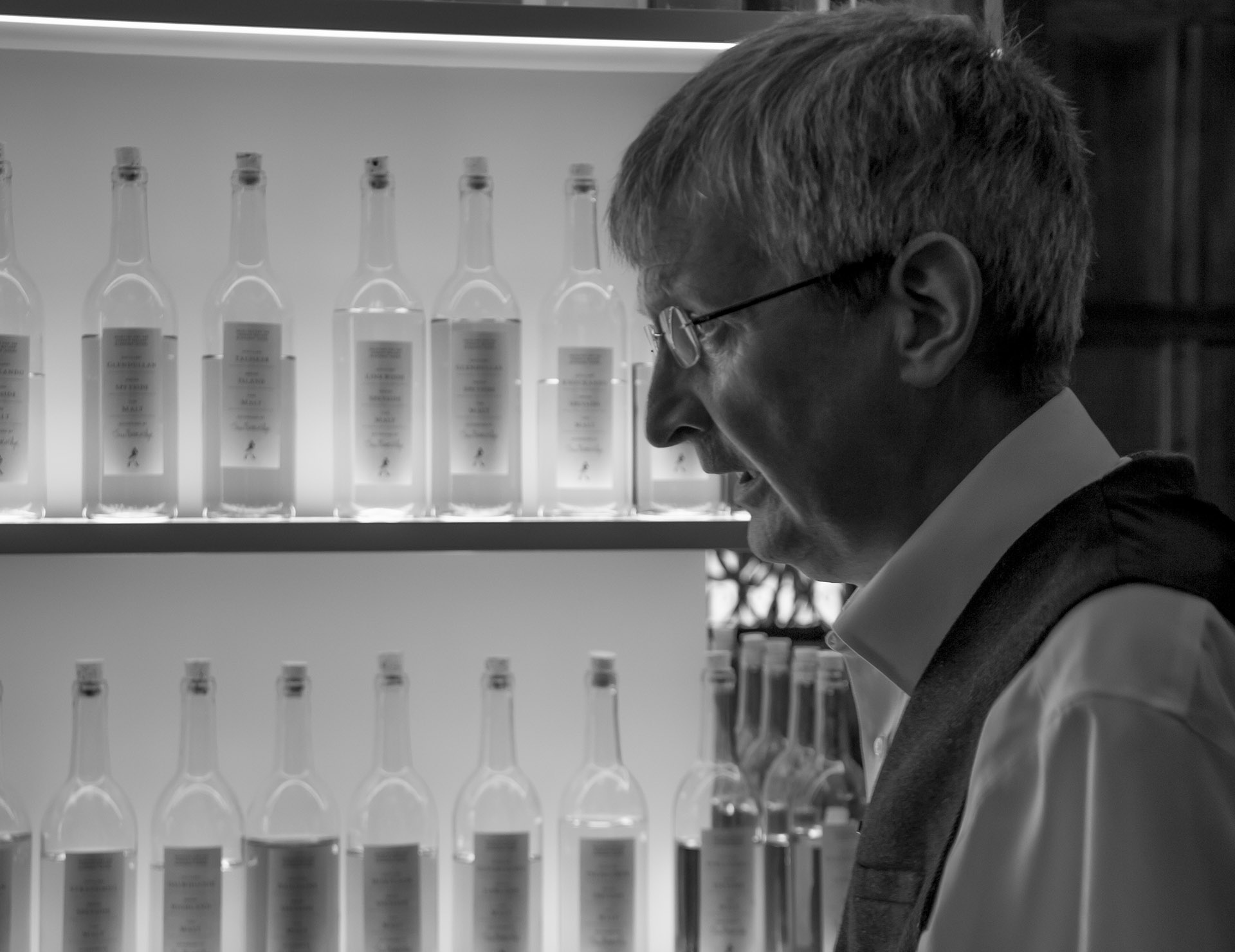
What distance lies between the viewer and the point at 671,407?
3.14ft

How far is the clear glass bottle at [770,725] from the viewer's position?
147cm

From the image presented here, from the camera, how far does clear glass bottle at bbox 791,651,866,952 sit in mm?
1361

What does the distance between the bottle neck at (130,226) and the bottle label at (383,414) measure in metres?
0.25

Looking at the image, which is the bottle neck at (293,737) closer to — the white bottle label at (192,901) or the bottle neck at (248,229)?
the white bottle label at (192,901)

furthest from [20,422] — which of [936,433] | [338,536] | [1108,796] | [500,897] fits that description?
[1108,796]

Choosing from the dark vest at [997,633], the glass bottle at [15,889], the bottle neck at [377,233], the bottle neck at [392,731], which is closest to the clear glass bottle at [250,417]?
the bottle neck at [377,233]

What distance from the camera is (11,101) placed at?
1437mm

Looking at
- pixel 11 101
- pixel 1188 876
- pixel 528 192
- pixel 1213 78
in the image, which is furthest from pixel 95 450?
pixel 1213 78

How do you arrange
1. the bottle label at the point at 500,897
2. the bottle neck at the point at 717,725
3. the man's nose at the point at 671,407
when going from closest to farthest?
the man's nose at the point at 671,407 < the bottle label at the point at 500,897 < the bottle neck at the point at 717,725

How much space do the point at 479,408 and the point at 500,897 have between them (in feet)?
1.53

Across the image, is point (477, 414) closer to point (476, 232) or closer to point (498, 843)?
point (476, 232)

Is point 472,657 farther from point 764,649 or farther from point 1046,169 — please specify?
point 1046,169

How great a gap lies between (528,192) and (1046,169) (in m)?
0.77

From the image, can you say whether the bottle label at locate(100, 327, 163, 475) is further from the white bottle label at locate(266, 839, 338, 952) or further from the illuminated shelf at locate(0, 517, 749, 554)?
the white bottle label at locate(266, 839, 338, 952)
